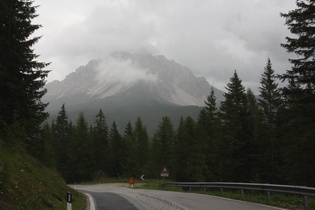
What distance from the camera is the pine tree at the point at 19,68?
17.2 m

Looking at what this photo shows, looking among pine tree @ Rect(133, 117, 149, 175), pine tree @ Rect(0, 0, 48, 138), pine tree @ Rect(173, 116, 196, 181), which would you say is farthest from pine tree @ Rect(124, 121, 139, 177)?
pine tree @ Rect(0, 0, 48, 138)

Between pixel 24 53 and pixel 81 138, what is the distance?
155 ft

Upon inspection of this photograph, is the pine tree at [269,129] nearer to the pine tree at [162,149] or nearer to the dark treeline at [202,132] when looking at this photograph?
the dark treeline at [202,132]

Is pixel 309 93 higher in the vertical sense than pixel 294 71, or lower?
lower

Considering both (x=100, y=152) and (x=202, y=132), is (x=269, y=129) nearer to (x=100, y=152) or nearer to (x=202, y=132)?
(x=202, y=132)

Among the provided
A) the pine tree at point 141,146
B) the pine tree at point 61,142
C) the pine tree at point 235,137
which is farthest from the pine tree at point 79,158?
the pine tree at point 235,137

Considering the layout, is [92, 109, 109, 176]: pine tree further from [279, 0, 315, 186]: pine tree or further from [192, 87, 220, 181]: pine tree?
[279, 0, 315, 186]: pine tree

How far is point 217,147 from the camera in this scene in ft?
120

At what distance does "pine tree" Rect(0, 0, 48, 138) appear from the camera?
1725 centimetres

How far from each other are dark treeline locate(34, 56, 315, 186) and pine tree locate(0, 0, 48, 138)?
442 cm

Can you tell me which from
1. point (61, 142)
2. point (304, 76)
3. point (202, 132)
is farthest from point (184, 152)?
point (304, 76)

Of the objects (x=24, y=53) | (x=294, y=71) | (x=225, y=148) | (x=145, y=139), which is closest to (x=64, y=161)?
(x=145, y=139)

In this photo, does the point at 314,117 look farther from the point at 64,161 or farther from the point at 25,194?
the point at 64,161

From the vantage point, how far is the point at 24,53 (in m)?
18.8
